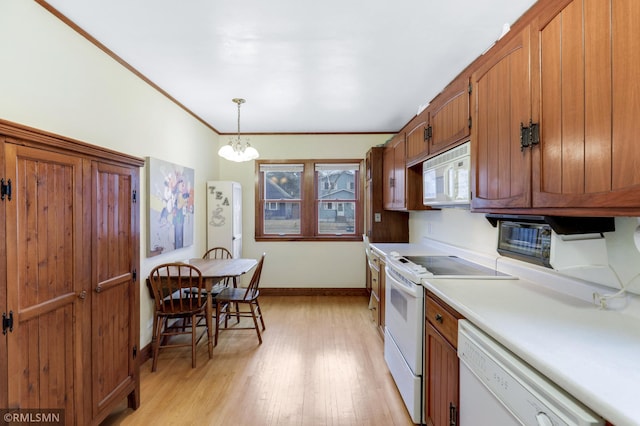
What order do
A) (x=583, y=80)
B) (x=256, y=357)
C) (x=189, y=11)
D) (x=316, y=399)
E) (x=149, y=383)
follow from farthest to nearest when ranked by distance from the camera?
(x=256, y=357) < (x=149, y=383) < (x=316, y=399) < (x=189, y=11) < (x=583, y=80)

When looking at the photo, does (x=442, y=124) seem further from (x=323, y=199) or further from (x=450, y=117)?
(x=323, y=199)

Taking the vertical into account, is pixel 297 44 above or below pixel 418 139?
above

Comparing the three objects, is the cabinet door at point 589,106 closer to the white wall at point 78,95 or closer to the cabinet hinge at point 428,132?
the cabinet hinge at point 428,132

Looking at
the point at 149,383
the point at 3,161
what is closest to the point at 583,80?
the point at 3,161

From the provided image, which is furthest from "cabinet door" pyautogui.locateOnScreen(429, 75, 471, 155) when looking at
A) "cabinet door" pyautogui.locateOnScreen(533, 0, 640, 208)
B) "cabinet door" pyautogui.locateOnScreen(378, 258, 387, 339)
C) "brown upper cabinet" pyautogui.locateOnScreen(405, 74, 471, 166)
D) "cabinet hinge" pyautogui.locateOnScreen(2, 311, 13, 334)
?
"cabinet hinge" pyautogui.locateOnScreen(2, 311, 13, 334)

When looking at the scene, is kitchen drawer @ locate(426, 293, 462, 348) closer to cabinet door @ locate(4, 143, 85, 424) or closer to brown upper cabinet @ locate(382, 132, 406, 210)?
brown upper cabinet @ locate(382, 132, 406, 210)

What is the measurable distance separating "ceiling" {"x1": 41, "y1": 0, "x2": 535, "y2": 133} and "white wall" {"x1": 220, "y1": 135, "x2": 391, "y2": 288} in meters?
1.31

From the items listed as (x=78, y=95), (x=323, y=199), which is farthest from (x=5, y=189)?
(x=323, y=199)

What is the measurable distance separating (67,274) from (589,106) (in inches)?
93.5

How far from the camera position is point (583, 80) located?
1118 millimetres

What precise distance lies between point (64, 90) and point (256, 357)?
8.37ft

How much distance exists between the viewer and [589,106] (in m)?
1.09

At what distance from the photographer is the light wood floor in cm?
206

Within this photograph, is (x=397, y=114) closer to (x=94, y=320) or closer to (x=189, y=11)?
(x=189, y=11)
